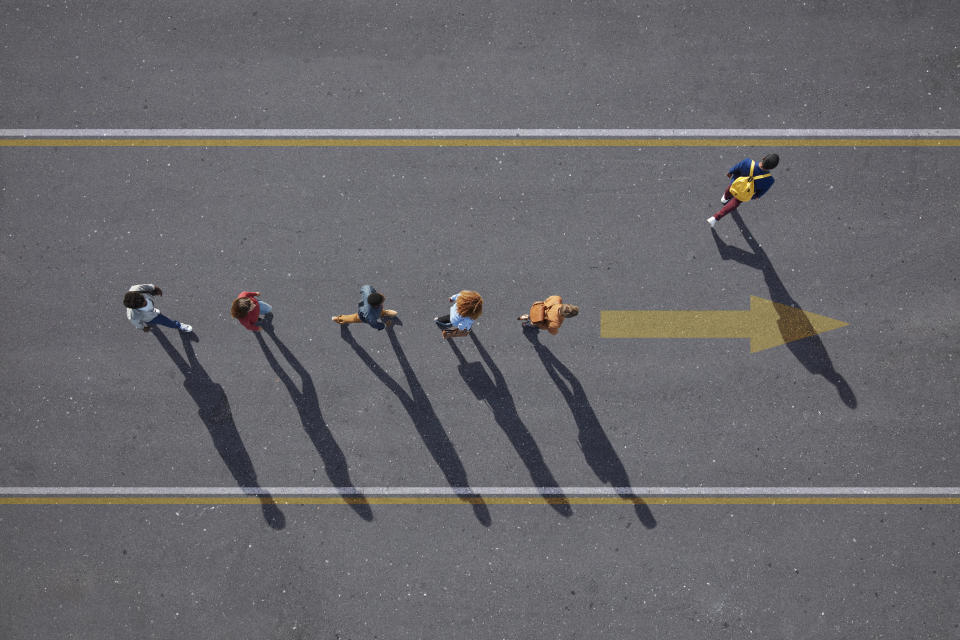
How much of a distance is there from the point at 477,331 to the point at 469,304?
1.02 meters

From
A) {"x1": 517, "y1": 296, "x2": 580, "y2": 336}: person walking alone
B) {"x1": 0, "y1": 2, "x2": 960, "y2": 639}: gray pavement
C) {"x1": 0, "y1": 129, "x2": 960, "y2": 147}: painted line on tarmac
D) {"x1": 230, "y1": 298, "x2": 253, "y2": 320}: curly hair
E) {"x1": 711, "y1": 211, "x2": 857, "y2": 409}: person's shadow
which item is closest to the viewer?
{"x1": 230, "y1": 298, "x2": 253, "y2": 320}: curly hair

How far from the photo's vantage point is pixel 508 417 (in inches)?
264

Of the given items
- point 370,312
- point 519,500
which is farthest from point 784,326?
point 370,312

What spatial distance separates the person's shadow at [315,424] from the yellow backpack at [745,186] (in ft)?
17.9

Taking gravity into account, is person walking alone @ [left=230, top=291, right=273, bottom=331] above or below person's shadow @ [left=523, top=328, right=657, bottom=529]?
above

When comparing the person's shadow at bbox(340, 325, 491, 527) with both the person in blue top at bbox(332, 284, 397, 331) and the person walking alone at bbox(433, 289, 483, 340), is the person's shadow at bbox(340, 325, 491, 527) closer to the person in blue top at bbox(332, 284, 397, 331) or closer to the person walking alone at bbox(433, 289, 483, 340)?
the person in blue top at bbox(332, 284, 397, 331)

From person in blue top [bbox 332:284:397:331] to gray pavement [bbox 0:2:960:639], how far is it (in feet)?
0.90

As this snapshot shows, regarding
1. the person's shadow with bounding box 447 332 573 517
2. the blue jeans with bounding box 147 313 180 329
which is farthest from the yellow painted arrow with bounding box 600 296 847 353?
the blue jeans with bounding box 147 313 180 329

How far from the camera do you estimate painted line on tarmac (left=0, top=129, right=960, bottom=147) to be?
685cm

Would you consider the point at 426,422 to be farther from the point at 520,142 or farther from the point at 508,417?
the point at 520,142

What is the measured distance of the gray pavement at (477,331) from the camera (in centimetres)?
654

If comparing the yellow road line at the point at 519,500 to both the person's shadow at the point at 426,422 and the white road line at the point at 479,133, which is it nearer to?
the person's shadow at the point at 426,422

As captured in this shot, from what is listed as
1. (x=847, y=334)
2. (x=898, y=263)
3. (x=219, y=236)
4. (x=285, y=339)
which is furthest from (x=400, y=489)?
(x=898, y=263)

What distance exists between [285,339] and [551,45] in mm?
4948
